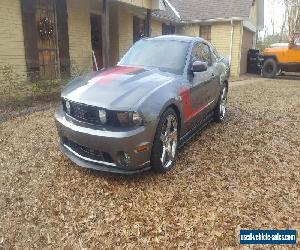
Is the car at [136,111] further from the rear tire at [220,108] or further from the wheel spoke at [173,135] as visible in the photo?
the rear tire at [220,108]

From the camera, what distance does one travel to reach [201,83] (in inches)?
207

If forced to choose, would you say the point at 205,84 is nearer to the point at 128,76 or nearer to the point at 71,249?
the point at 128,76

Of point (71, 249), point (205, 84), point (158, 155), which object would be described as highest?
point (205, 84)

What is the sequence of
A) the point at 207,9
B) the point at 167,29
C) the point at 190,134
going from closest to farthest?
1. the point at 190,134
2. the point at 167,29
3. the point at 207,9

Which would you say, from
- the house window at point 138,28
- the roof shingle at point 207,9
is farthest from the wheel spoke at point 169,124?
the roof shingle at point 207,9

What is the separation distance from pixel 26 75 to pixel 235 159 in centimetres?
711

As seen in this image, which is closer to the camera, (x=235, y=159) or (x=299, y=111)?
(x=235, y=159)

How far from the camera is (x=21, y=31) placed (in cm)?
944

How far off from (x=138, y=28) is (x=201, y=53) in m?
12.2

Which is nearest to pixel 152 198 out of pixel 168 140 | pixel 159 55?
pixel 168 140

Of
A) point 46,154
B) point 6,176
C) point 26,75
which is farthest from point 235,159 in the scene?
Result: point 26,75

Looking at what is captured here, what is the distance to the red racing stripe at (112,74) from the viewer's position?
431 cm

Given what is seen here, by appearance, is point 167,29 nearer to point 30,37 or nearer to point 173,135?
point 30,37

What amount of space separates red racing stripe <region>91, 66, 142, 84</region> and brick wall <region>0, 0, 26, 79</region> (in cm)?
541
